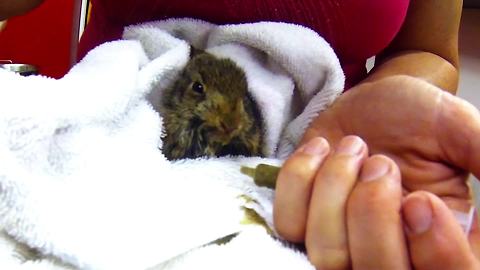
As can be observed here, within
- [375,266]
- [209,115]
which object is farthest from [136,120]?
[375,266]

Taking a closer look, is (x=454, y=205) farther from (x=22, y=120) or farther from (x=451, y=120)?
(x=22, y=120)

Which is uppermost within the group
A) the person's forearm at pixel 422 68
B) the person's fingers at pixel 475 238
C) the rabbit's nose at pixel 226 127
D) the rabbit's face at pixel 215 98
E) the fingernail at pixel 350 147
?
the rabbit's face at pixel 215 98

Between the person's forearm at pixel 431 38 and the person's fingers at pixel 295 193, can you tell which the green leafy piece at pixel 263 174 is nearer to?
the person's fingers at pixel 295 193

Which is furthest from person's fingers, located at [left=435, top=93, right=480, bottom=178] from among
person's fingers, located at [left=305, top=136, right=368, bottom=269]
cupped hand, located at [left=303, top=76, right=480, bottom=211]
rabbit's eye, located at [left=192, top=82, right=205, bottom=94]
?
rabbit's eye, located at [left=192, top=82, right=205, bottom=94]

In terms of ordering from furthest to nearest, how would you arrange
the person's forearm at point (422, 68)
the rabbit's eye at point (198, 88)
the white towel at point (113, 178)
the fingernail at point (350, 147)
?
the person's forearm at point (422, 68)
the rabbit's eye at point (198, 88)
the fingernail at point (350, 147)
the white towel at point (113, 178)

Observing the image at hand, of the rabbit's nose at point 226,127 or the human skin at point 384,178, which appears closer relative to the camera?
the human skin at point 384,178

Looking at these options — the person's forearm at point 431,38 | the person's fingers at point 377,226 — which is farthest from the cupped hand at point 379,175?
the person's forearm at point 431,38
